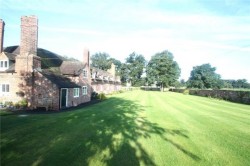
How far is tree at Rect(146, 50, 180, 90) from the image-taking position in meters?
102

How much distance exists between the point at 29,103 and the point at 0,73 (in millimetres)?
6064

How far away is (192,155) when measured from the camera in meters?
8.98

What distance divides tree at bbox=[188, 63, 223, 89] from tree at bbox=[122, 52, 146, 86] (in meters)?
30.4

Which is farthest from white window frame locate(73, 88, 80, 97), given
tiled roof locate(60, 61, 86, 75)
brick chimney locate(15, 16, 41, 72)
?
brick chimney locate(15, 16, 41, 72)

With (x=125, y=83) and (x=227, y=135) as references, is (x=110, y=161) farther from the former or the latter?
(x=125, y=83)

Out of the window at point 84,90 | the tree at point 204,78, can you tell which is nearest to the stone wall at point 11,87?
the window at point 84,90

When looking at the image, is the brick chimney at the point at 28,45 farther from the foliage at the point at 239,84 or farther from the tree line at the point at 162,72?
the foliage at the point at 239,84

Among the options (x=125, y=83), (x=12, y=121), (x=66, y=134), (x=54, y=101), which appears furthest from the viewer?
(x=125, y=83)

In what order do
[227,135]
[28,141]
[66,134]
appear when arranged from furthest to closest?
1. [227,135]
2. [66,134]
3. [28,141]

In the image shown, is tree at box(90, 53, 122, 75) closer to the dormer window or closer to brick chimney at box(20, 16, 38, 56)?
the dormer window

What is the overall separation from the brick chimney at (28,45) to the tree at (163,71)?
81349 millimetres

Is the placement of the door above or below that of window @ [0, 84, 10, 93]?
below

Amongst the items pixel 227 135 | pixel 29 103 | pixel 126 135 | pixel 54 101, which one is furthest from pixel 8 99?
pixel 227 135

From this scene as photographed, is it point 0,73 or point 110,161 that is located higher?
point 0,73
